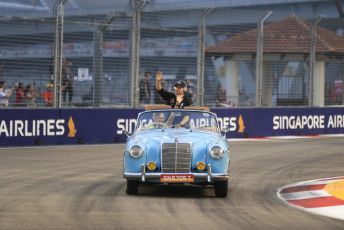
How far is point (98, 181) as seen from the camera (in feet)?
43.2

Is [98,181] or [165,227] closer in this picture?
[165,227]

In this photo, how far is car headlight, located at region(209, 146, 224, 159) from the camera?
11.3 meters

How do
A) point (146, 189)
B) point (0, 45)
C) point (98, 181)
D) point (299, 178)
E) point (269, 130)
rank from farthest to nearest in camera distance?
point (269, 130) < point (0, 45) < point (299, 178) < point (98, 181) < point (146, 189)

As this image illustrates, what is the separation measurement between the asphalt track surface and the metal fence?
2860 mm

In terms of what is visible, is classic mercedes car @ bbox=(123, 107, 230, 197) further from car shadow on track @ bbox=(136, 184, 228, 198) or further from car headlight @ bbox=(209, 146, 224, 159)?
car shadow on track @ bbox=(136, 184, 228, 198)

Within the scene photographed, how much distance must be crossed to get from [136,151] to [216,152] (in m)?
1.10

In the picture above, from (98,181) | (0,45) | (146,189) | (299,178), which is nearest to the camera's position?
(146,189)

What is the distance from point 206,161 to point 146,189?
54.1 inches

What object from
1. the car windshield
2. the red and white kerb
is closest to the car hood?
the car windshield

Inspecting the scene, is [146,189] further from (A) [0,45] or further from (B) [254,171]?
(A) [0,45]

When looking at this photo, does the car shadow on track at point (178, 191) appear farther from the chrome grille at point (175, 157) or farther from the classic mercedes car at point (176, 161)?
the chrome grille at point (175, 157)

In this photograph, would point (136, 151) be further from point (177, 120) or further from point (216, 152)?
point (177, 120)

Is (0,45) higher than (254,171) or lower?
higher

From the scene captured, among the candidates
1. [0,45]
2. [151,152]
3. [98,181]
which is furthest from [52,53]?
[151,152]
